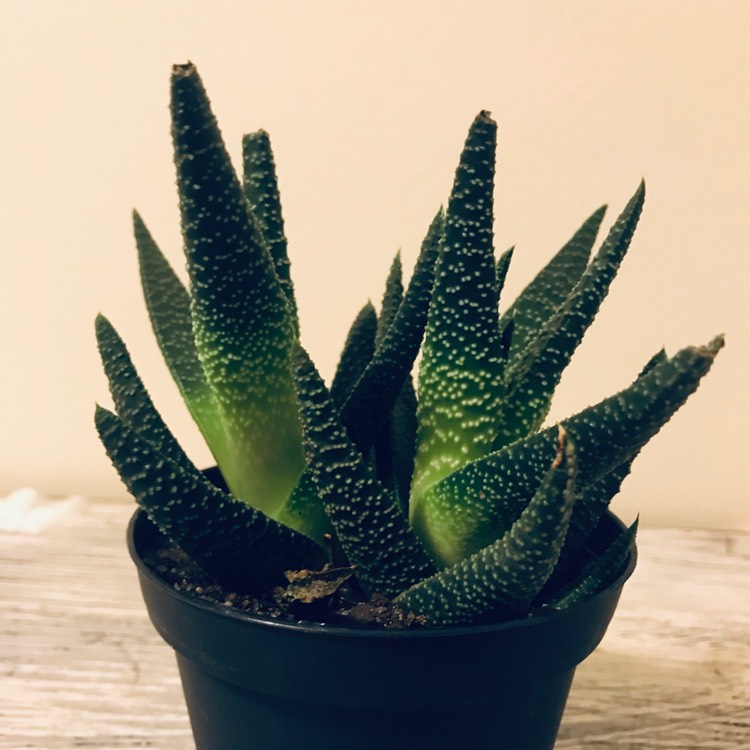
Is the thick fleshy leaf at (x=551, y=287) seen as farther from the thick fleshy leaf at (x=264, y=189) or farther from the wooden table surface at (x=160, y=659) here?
the wooden table surface at (x=160, y=659)

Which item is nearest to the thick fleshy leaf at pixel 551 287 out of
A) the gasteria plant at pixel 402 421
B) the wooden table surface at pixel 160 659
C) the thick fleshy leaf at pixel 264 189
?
the gasteria plant at pixel 402 421

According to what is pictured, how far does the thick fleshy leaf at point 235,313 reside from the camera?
0.92 ft

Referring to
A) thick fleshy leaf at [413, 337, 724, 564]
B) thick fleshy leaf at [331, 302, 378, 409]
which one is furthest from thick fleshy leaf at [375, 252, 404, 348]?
thick fleshy leaf at [413, 337, 724, 564]

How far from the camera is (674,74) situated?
2.47ft

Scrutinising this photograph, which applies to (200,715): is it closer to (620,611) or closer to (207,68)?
(620,611)

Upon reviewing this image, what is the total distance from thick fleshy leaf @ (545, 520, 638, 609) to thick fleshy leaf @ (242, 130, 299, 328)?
0.16m

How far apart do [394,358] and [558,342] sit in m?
0.07

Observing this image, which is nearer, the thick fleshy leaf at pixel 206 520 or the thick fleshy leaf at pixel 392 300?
the thick fleshy leaf at pixel 206 520

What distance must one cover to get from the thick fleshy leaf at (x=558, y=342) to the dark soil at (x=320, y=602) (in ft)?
0.26

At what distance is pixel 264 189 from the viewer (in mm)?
377

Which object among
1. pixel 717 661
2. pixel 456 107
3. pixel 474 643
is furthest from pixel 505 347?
pixel 456 107

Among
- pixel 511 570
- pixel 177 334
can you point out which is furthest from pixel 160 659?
pixel 511 570

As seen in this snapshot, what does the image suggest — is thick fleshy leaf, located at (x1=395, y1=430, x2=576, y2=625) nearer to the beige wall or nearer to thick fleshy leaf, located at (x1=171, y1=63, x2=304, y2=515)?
thick fleshy leaf, located at (x1=171, y1=63, x2=304, y2=515)

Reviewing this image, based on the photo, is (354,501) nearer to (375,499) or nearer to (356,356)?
(375,499)
